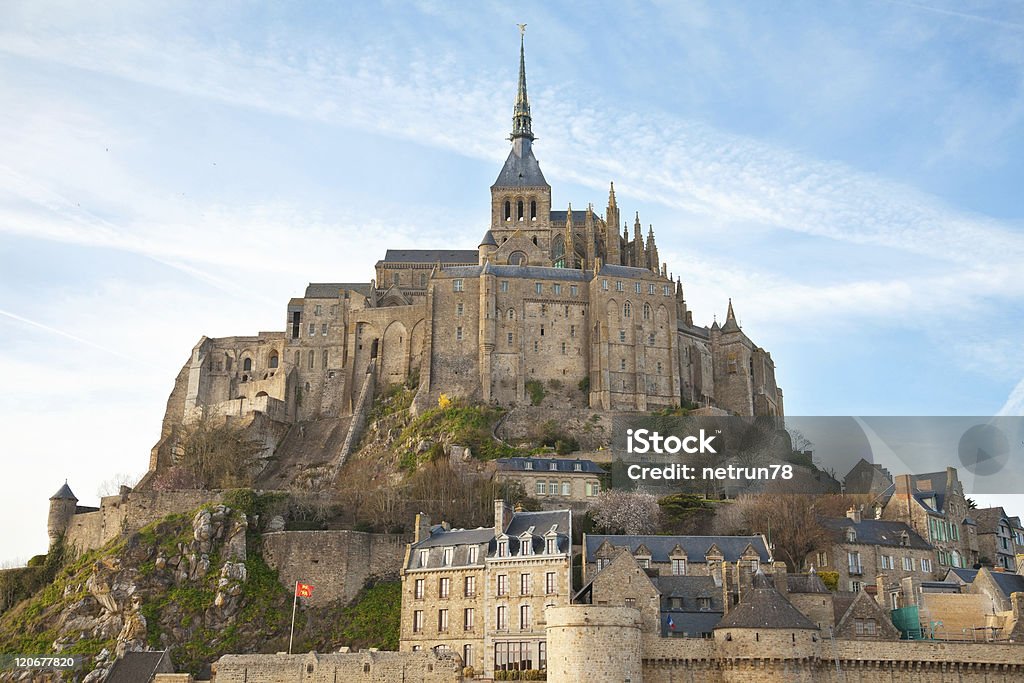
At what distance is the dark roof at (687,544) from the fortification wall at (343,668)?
9.09 m

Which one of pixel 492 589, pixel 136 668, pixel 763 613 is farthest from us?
pixel 136 668

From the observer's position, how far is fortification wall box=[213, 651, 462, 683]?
49688mm

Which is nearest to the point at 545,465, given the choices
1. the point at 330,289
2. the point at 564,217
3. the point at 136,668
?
the point at 136,668

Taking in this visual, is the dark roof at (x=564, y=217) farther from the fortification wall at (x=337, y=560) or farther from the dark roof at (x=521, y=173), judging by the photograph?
the fortification wall at (x=337, y=560)

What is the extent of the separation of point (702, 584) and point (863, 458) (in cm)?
2737

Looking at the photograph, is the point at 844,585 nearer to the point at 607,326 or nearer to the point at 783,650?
the point at 783,650

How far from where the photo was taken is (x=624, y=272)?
302 ft

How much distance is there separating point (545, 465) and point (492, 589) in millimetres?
19184

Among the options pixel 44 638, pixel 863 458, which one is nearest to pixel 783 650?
pixel 863 458

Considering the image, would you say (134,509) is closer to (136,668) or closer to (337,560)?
(337,560)

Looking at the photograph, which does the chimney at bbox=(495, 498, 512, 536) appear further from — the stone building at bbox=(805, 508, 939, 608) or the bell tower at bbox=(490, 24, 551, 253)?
the bell tower at bbox=(490, 24, 551, 253)

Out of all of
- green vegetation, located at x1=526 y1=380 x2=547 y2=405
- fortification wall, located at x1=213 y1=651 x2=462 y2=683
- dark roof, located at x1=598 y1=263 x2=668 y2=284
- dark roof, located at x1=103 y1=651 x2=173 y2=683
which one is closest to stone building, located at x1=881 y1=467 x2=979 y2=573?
green vegetation, located at x1=526 y1=380 x2=547 y2=405

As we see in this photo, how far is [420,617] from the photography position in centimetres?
5528

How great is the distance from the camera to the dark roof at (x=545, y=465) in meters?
71.4
